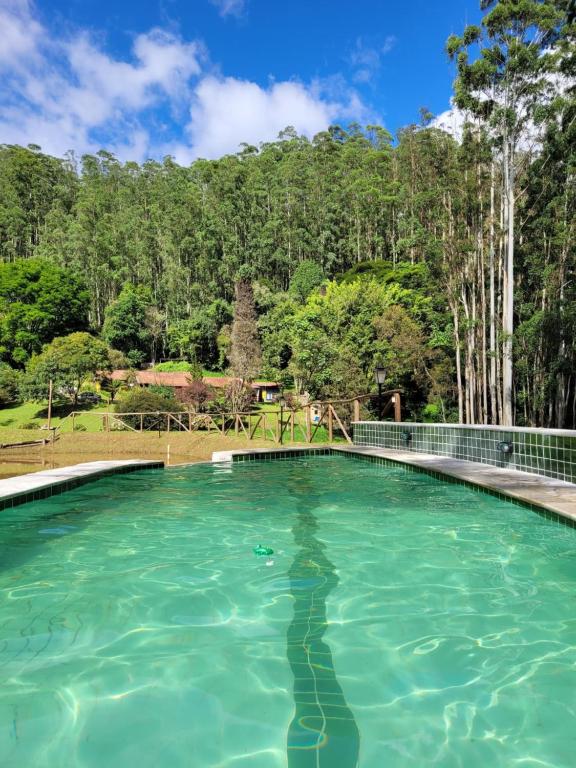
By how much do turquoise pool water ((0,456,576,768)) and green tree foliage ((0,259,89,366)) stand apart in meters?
39.4

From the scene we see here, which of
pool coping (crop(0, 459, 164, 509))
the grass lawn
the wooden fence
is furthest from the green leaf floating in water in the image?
the grass lawn

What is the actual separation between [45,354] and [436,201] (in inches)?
1042

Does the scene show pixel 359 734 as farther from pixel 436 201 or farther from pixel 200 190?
pixel 200 190

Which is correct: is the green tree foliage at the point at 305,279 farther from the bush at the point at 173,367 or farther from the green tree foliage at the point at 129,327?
the green tree foliage at the point at 129,327

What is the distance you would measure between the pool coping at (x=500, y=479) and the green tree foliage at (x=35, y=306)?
34605 millimetres

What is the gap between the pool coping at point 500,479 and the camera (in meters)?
5.64

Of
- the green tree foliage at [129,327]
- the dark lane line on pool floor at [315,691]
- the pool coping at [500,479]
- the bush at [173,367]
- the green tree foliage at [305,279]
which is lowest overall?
the dark lane line on pool floor at [315,691]

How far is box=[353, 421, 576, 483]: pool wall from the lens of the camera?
745 centimetres

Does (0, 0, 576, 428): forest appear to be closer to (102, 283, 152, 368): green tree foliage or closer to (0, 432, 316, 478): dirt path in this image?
(102, 283, 152, 368): green tree foliage

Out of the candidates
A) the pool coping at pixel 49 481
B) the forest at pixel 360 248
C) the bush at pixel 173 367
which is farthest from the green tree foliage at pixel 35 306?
the pool coping at pixel 49 481

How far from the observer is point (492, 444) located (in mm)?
9422

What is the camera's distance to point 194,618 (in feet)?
11.1

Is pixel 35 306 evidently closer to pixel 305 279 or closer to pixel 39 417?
pixel 39 417

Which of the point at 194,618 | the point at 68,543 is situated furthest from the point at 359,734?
the point at 68,543
